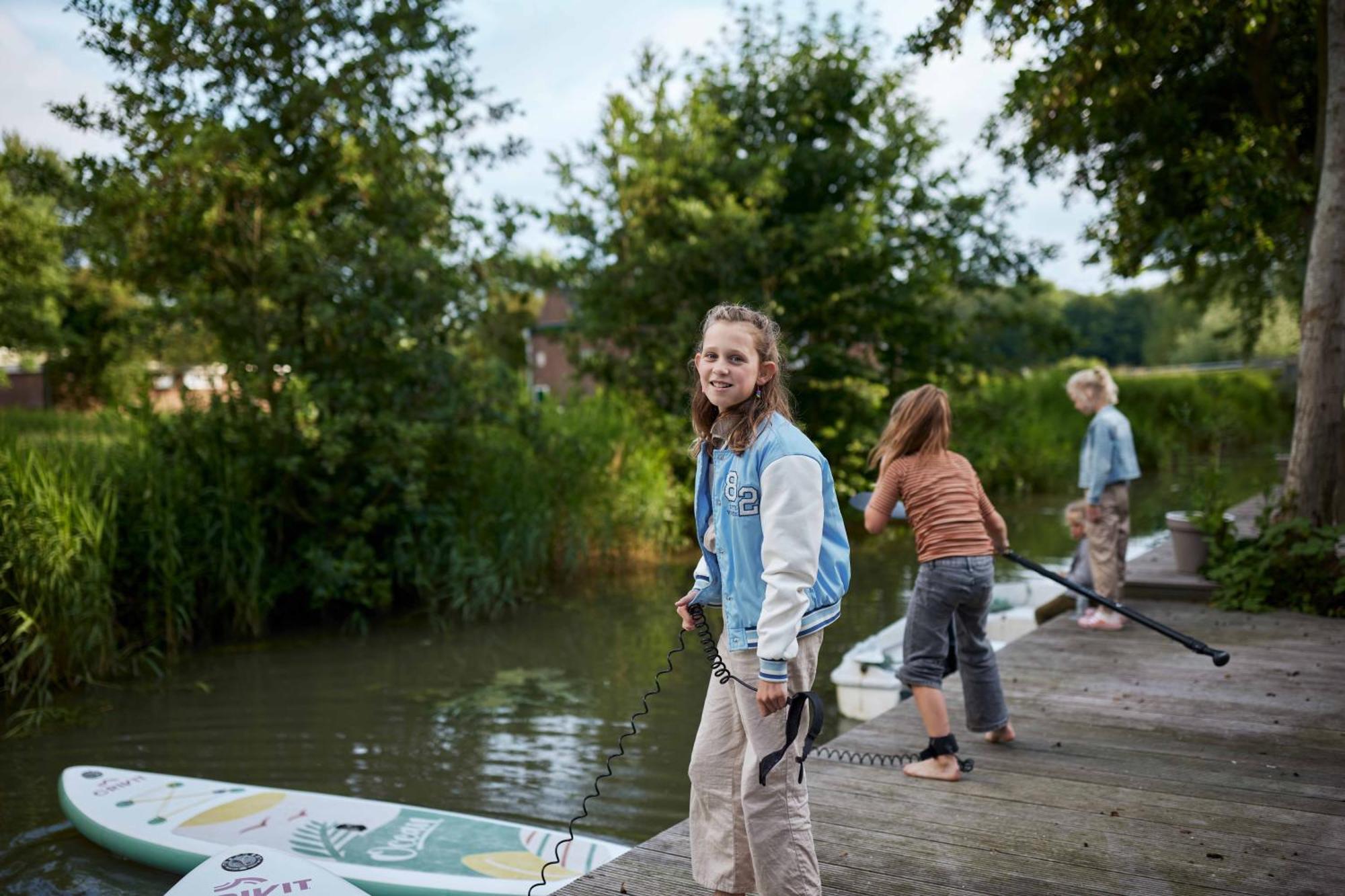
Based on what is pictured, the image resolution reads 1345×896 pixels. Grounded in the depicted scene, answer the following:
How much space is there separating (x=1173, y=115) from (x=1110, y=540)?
22.5ft

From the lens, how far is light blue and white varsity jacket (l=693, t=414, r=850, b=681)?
8.16 ft

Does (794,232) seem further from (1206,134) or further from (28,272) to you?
(28,272)

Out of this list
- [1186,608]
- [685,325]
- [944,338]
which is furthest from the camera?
[944,338]

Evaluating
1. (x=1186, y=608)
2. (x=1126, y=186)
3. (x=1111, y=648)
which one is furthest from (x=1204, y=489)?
(x=1126, y=186)

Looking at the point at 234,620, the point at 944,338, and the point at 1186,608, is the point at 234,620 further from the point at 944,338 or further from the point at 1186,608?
the point at 944,338

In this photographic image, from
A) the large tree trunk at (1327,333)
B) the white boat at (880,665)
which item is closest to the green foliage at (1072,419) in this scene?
the large tree trunk at (1327,333)

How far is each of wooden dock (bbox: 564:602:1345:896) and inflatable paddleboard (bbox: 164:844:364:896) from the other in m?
0.89

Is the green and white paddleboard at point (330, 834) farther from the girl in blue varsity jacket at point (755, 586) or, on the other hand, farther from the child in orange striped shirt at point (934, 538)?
the girl in blue varsity jacket at point (755, 586)

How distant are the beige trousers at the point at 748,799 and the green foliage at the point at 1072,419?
654cm

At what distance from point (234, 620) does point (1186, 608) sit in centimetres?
760

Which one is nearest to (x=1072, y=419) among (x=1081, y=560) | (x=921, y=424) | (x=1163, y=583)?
(x=1163, y=583)

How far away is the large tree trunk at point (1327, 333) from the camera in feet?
23.6

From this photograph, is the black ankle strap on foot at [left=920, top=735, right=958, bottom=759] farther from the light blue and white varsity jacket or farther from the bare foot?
the light blue and white varsity jacket

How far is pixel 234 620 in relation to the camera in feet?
31.2
